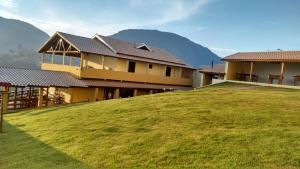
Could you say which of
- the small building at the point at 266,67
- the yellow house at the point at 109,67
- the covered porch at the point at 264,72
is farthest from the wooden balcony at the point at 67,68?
the covered porch at the point at 264,72

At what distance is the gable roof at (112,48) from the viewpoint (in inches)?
1312

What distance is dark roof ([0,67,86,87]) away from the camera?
2635 centimetres

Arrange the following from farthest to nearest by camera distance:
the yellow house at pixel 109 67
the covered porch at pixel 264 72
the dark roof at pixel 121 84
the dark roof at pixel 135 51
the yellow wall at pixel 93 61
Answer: the dark roof at pixel 135 51 < the yellow wall at pixel 93 61 < the covered porch at pixel 264 72 < the yellow house at pixel 109 67 < the dark roof at pixel 121 84

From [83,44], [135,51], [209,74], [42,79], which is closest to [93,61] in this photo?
[83,44]

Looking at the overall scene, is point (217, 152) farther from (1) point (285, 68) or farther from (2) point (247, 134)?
(1) point (285, 68)

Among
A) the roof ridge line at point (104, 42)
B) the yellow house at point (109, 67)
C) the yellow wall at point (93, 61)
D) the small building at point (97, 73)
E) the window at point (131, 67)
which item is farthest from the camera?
the window at point (131, 67)

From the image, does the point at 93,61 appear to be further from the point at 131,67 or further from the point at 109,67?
the point at 131,67

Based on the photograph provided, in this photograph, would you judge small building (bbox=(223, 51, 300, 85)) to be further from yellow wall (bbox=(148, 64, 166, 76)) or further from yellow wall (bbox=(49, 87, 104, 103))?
yellow wall (bbox=(49, 87, 104, 103))

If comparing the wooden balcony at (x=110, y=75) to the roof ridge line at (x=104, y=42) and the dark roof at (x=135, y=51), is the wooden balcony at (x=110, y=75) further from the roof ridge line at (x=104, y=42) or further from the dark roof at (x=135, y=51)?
the roof ridge line at (x=104, y=42)

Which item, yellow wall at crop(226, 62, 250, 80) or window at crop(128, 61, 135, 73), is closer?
yellow wall at crop(226, 62, 250, 80)

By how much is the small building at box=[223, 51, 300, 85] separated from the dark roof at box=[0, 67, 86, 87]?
16940 mm

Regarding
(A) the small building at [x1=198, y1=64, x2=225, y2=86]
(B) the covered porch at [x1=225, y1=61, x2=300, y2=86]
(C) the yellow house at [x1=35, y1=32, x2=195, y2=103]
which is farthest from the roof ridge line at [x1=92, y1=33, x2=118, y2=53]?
(A) the small building at [x1=198, y1=64, x2=225, y2=86]

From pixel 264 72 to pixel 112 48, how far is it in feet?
55.5

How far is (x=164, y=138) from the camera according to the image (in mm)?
11406
